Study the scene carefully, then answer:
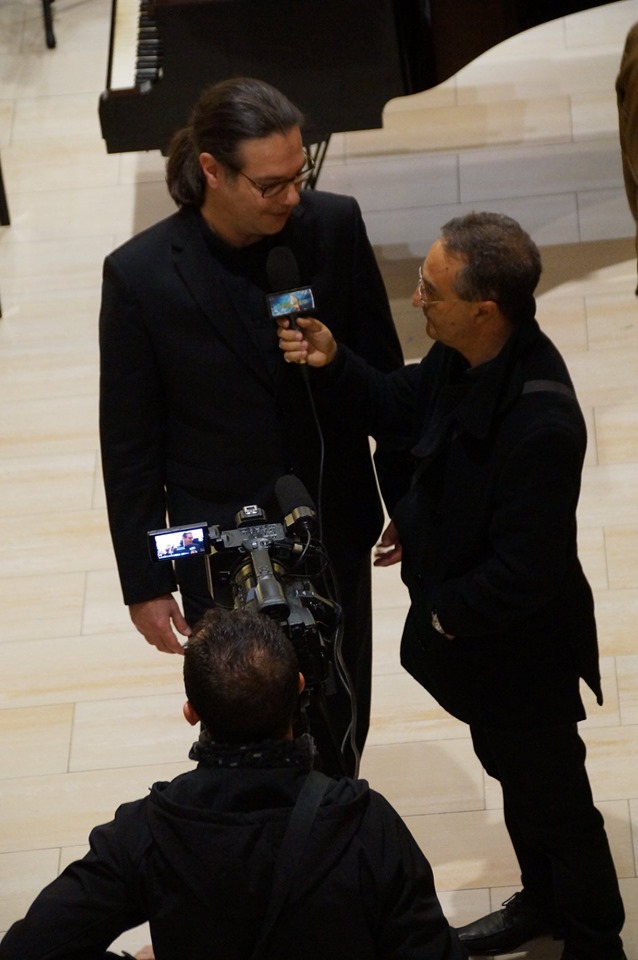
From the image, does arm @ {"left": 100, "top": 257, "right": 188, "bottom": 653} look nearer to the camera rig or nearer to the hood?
the camera rig

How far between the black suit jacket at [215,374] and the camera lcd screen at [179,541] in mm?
426

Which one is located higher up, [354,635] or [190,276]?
[190,276]

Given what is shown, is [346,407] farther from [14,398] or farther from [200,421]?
A: [14,398]

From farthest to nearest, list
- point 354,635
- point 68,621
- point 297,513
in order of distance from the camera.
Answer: point 68,621, point 354,635, point 297,513

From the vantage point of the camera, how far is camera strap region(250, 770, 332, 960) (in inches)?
72.6

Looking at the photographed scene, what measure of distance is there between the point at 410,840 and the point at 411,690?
168cm

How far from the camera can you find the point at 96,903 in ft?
6.25

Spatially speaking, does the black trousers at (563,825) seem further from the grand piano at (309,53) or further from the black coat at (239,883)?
the grand piano at (309,53)

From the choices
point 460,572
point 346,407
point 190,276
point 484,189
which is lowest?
point 484,189

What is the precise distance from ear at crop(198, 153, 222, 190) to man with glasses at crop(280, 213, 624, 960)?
27cm

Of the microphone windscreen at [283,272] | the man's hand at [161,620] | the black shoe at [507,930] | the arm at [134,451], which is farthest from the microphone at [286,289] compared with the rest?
the black shoe at [507,930]

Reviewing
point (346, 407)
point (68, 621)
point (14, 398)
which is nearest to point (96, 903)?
point (346, 407)

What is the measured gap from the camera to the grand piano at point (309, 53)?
4.31m

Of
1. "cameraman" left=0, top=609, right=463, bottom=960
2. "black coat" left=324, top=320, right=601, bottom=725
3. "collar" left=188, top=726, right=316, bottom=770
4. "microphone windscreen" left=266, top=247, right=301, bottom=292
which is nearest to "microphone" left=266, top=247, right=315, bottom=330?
"microphone windscreen" left=266, top=247, right=301, bottom=292
